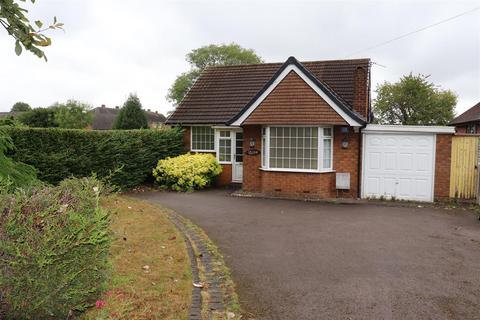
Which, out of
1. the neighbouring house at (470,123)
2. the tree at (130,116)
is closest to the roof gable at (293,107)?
the tree at (130,116)

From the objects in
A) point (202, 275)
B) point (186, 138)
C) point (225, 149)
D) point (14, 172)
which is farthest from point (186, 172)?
point (202, 275)

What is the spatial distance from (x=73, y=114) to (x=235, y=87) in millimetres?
25808

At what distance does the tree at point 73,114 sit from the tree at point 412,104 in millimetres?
29169

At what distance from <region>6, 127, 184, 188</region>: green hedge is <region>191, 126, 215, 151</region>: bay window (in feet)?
3.33

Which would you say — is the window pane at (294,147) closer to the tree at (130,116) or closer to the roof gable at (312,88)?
the roof gable at (312,88)

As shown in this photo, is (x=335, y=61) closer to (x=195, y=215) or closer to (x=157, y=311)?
(x=195, y=215)

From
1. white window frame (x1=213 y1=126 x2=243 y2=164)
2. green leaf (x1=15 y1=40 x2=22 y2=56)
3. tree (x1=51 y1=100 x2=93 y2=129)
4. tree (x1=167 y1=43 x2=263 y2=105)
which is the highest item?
tree (x1=167 y1=43 x2=263 y2=105)

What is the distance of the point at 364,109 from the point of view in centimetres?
1445

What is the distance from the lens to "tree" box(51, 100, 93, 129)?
3656 centimetres

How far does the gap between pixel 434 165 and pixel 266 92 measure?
20.1 ft

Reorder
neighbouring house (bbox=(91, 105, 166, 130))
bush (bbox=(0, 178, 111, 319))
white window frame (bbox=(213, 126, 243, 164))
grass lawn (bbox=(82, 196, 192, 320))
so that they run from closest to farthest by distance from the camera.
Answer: bush (bbox=(0, 178, 111, 319)), grass lawn (bbox=(82, 196, 192, 320)), white window frame (bbox=(213, 126, 243, 164)), neighbouring house (bbox=(91, 105, 166, 130))

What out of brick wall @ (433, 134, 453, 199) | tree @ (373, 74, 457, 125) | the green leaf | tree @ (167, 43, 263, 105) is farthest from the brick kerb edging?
tree @ (167, 43, 263, 105)

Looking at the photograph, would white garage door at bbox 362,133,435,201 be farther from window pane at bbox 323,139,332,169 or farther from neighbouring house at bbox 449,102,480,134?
neighbouring house at bbox 449,102,480,134

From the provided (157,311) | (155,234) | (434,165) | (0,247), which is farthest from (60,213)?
(434,165)
